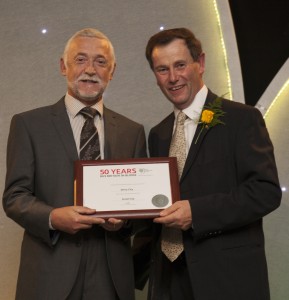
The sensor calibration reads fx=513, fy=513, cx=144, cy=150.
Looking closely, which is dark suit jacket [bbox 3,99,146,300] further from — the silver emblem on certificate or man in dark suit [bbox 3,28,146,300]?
the silver emblem on certificate

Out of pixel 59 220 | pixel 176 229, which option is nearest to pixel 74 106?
pixel 59 220

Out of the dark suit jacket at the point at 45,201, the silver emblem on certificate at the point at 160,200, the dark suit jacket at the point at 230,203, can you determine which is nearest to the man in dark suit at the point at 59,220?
the dark suit jacket at the point at 45,201

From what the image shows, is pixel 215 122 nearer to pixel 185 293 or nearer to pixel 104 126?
pixel 104 126

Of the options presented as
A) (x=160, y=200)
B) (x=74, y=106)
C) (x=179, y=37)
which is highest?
(x=179, y=37)

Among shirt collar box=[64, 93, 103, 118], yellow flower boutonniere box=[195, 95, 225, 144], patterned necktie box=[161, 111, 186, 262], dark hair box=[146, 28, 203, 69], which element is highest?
dark hair box=[146, 28, 203, 69]

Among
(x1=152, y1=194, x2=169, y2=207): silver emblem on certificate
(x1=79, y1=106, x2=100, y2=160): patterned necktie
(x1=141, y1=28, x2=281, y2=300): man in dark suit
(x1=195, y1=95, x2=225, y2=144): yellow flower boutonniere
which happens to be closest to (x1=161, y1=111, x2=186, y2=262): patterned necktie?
(x1=141, y1=28, x2=281, y2=300): man in dark suit

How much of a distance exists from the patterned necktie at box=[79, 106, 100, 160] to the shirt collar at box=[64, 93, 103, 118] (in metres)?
0.02

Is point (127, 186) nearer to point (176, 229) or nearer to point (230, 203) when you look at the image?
point (176, 229)

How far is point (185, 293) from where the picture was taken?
7.79 ft

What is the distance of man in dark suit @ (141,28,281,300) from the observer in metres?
2.17

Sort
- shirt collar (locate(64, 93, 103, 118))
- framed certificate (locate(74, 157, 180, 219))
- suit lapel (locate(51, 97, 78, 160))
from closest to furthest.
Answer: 1. framed certificate (locate(74, 157, 180, 219))
2. suit lapel (locate(51, 97, 78, 160))
3. shirt collar (locate(64, 93, 103, 118))

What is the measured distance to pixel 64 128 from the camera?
2352mm

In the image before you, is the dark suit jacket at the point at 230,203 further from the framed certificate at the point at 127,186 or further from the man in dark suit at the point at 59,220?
the man in dark suit at the point at 59,220

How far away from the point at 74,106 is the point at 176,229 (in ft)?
2.49
